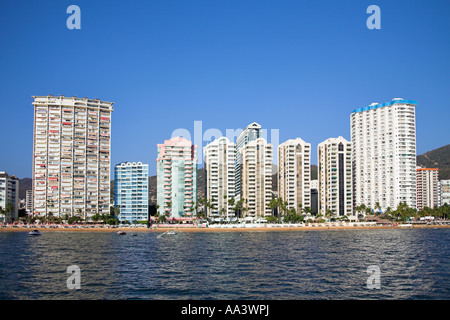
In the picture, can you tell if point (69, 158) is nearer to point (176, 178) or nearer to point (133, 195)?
point (133, 195)

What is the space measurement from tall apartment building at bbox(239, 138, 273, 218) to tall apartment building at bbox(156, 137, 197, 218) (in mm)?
22657

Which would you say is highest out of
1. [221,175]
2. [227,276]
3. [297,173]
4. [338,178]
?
[297,173]

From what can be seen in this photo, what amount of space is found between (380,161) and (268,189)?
55.0 m

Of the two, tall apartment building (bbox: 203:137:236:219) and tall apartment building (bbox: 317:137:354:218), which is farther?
tall apartment building (bbox: 317:137:354:218)

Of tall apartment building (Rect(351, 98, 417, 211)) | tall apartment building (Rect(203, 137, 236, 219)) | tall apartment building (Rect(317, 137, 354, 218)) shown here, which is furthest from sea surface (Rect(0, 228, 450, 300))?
tall apartment building (Rect(351, 98, 417, 211))

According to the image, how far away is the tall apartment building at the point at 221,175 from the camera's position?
183250 millimetres

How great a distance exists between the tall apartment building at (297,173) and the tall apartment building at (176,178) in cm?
4017

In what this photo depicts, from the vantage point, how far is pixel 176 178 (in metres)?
173

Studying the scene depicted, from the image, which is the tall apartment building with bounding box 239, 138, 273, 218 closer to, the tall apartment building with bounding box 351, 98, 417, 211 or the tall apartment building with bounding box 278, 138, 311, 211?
the tall apartment building with bounding box 278, 138, 311, 211

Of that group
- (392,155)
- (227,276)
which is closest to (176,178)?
(392,155)

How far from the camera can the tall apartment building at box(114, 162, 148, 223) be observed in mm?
175125

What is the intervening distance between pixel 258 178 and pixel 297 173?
62.1 ft

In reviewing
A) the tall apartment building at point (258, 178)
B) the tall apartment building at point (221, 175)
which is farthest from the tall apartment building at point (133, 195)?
the tall apartment building at point (258, 178)
